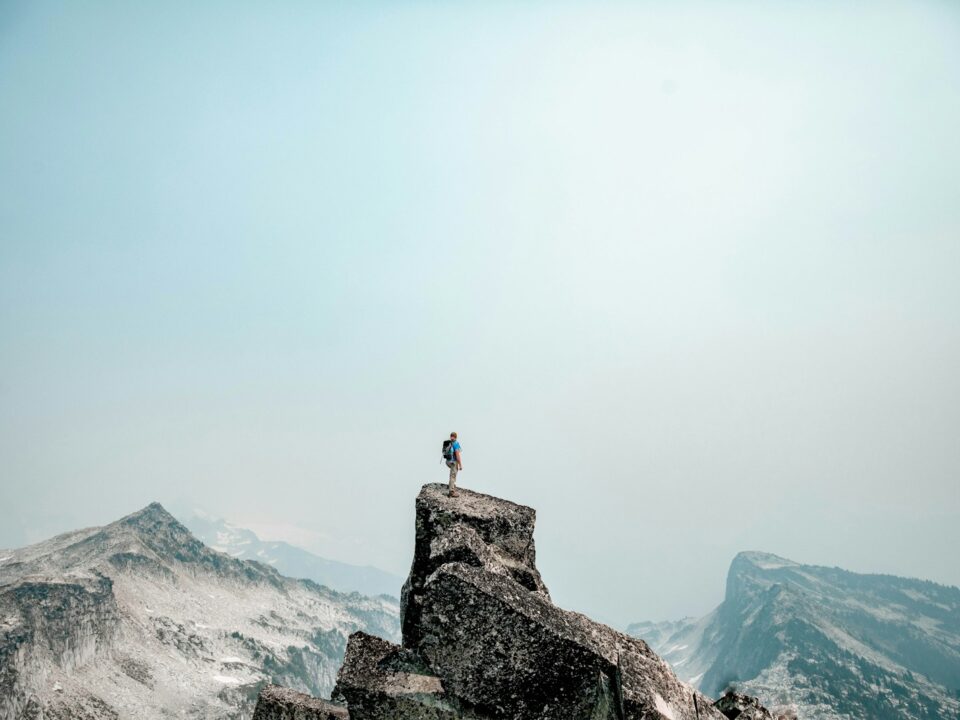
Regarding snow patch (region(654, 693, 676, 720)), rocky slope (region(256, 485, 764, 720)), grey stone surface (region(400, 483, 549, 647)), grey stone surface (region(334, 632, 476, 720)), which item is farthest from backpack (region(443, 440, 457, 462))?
snow patch (region(654, 693, 676, 720))

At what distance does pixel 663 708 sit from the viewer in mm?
12141

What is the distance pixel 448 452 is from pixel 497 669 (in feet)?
38.9

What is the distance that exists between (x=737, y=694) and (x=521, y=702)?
7.68 m

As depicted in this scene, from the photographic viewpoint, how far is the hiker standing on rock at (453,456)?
73.7 feet

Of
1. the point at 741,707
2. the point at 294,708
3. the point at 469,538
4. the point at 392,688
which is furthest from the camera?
the point at 469,538

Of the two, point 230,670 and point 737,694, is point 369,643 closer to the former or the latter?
point 737,694

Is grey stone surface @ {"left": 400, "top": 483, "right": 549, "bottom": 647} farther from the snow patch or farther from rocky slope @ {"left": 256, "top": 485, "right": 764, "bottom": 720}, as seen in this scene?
the snow patch

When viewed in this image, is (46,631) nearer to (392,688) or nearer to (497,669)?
(392,688)

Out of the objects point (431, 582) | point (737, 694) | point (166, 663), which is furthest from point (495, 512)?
point (166, 663)

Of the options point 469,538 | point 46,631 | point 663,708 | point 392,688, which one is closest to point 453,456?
point 469,538

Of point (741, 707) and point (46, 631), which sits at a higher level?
point (741, 707)

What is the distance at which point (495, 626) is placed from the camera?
42.2 feet

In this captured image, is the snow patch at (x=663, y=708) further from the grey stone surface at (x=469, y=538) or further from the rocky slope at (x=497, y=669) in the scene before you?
the grey stone surface at (x=469, y=538)

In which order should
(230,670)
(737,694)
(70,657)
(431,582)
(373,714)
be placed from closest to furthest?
1. (373,714)
2. (431,582)
3. (737,694)
4. (70,657)
5. (230,670)
